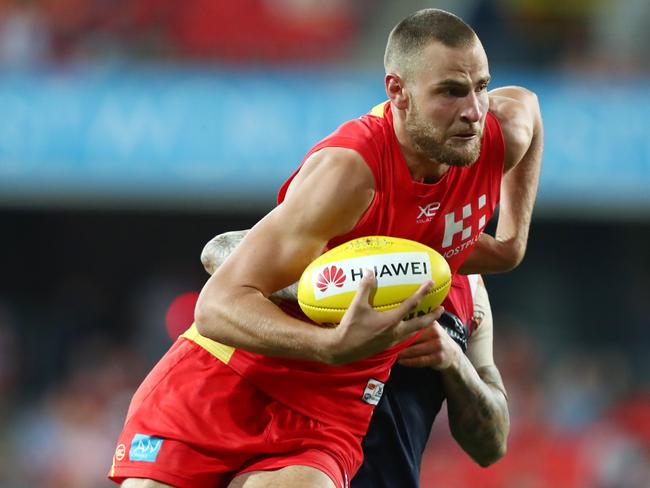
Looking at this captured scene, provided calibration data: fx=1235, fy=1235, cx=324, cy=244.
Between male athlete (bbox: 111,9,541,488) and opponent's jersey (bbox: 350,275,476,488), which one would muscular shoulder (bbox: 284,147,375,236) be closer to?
male athlete (bbox: 111,9,541,488)

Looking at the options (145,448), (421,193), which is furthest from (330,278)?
(145,448)

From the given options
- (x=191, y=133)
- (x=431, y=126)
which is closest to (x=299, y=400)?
(x=431, y=126)

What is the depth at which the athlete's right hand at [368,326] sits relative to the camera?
344cm

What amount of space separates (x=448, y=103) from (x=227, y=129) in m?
6.44

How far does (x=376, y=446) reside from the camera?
14.9 feet

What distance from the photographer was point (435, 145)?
4004 millimetres

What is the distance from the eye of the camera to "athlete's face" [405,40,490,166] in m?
3.94

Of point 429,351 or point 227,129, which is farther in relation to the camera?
point 227,129

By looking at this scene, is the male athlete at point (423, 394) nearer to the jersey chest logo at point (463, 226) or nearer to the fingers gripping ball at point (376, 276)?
the jersey chest logo at point (463, 226)

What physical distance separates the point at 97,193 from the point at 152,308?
5.15ft

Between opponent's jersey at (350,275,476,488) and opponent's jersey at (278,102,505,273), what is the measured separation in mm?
469

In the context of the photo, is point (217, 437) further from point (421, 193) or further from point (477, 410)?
point (477, 410)

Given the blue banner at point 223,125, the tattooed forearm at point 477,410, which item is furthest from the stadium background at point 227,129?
the tattooed forearm at point 477,410

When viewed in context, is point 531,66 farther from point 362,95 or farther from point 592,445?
point 592,445
